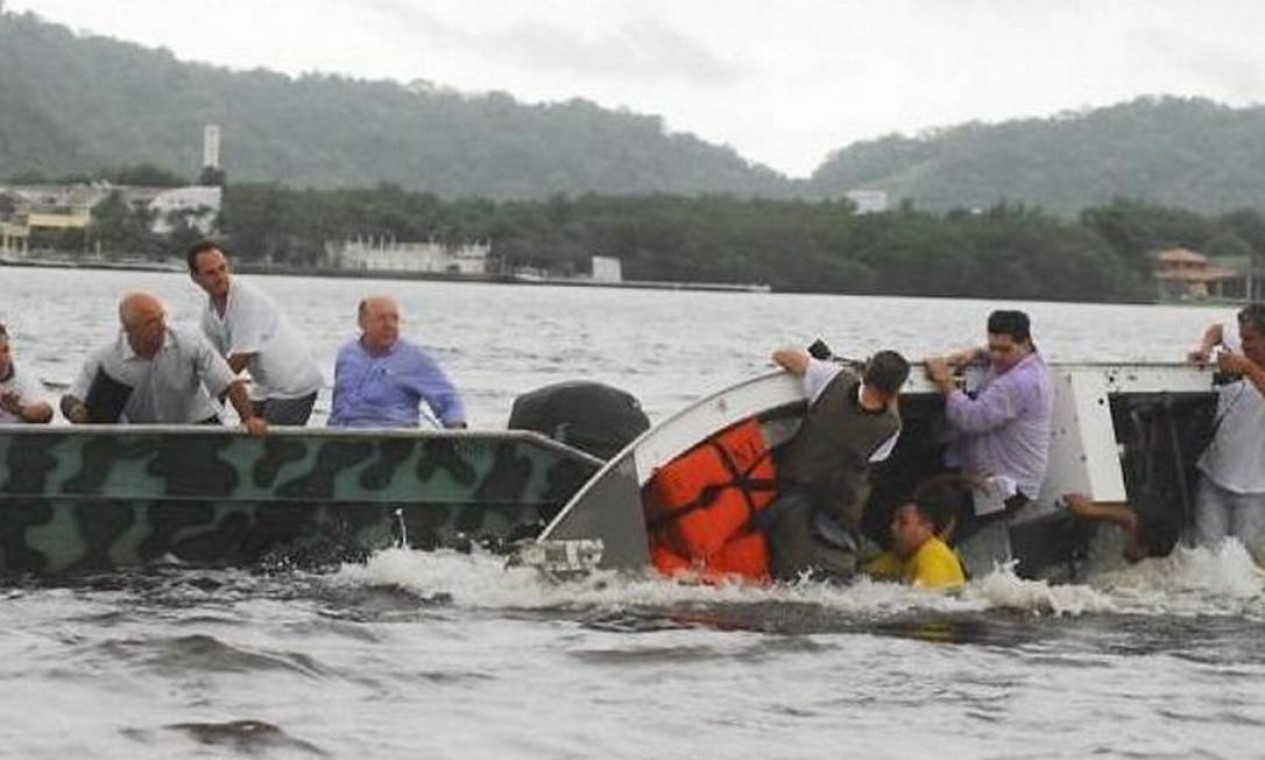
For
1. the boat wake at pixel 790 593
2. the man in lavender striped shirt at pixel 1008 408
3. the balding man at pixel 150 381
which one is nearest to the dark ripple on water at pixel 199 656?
the boat wake at pixel 790 593

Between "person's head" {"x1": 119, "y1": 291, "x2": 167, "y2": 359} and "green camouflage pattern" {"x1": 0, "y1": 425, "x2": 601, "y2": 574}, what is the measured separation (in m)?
0.62

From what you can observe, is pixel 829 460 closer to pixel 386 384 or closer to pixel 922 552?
pixel 922 552

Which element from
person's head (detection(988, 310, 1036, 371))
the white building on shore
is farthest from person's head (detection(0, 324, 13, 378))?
the white building on shore

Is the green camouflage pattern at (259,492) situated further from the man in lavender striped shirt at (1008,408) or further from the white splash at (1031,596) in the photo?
the white splash at (1031,596)

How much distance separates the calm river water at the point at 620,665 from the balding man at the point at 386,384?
1.03 meters

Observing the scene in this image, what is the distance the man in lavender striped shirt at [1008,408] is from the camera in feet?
44.4

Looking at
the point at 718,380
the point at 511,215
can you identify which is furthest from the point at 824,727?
the point at 511,215

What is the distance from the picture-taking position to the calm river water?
384 inches

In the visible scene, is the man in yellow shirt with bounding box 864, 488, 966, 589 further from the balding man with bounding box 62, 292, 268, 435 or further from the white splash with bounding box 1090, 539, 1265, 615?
the balding man with bounding box 62, 292, 268, 435

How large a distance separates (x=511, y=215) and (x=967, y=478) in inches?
6101

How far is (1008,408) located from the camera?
44.3 feet

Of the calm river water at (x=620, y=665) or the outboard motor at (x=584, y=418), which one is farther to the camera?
the outboard motor at (x=584, y=418)

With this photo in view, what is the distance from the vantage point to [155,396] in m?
13.3

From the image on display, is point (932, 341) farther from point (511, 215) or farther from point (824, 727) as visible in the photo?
point (511, 215)
